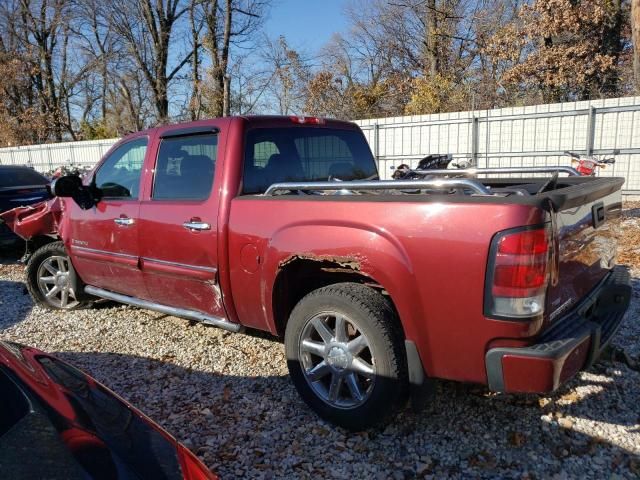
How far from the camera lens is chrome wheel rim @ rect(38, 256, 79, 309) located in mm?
5336

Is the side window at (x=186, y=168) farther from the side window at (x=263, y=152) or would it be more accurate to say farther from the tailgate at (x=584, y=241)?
the tailgate at (x=584, y=241)

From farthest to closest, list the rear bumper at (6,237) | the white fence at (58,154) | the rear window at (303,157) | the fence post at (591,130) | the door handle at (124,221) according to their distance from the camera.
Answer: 1. the white fence at (58,154)
2. the fence post at (591,130)
3. the rear bumper at (6,237)
4. the door handle at (124,221)
5. the rear window at (303,157)

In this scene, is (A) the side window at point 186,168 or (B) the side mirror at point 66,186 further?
(B) the side mirror at point 66,186

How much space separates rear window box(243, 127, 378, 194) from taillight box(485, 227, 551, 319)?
183 cm

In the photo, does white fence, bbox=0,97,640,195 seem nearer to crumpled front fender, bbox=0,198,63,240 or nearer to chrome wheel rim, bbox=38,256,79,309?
crumpled front fender, bbox=0,198,63,240

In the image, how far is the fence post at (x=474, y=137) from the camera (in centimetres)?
1346

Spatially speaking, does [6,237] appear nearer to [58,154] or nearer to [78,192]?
[78,192]

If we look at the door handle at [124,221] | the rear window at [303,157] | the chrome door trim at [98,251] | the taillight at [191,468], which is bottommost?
the taillight at [191,468]

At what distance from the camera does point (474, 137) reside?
13.5 m

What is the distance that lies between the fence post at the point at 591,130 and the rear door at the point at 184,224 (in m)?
11.2

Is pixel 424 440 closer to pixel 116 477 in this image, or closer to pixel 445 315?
pixel 445 315

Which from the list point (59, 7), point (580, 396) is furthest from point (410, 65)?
point (580, 396)

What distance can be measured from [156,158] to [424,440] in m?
2.87

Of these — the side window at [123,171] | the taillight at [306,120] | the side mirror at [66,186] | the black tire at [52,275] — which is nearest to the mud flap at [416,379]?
the taillight at [306,120]
